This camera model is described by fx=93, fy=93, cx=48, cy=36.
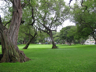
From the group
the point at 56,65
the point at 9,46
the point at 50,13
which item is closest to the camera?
the point at 56,65

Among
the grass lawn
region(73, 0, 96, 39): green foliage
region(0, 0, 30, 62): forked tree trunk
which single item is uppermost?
region(73, 0, 96, 39): green foliage

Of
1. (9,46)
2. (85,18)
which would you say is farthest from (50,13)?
(9,46)

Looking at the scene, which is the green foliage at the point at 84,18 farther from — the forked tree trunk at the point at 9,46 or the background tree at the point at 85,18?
the forked tree trunk at the point at 9,46

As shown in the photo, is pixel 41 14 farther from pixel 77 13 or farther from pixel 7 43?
pixel 7 43

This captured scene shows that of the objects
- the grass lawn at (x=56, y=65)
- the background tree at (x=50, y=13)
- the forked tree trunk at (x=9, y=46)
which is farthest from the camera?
the background tree at (x=50, y=13)

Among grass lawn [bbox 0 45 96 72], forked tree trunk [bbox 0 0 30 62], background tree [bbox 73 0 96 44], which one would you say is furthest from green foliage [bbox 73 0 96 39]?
forked tree trunk [bbox 0 0 30 62]

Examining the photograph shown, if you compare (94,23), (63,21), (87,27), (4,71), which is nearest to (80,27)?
(87,27)

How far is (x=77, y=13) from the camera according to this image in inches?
1068

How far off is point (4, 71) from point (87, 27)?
87.2ft

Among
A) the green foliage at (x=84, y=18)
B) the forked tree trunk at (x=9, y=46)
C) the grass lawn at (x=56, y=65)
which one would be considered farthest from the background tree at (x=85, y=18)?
the forked tree trunk at (x=9, y=46)

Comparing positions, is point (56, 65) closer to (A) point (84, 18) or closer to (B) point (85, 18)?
(B) point (85, 18)

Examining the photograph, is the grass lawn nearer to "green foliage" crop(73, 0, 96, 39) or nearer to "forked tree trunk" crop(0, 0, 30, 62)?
"forked tree trunk" crop(0, 0, 30, 62)

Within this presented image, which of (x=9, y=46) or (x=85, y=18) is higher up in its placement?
(x=85, y=18)

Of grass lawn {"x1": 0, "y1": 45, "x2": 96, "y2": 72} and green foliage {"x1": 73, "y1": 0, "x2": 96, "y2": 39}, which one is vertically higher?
green foliage {"x1": 73, "y1": 0, "x2": 96, "y2": 39}
